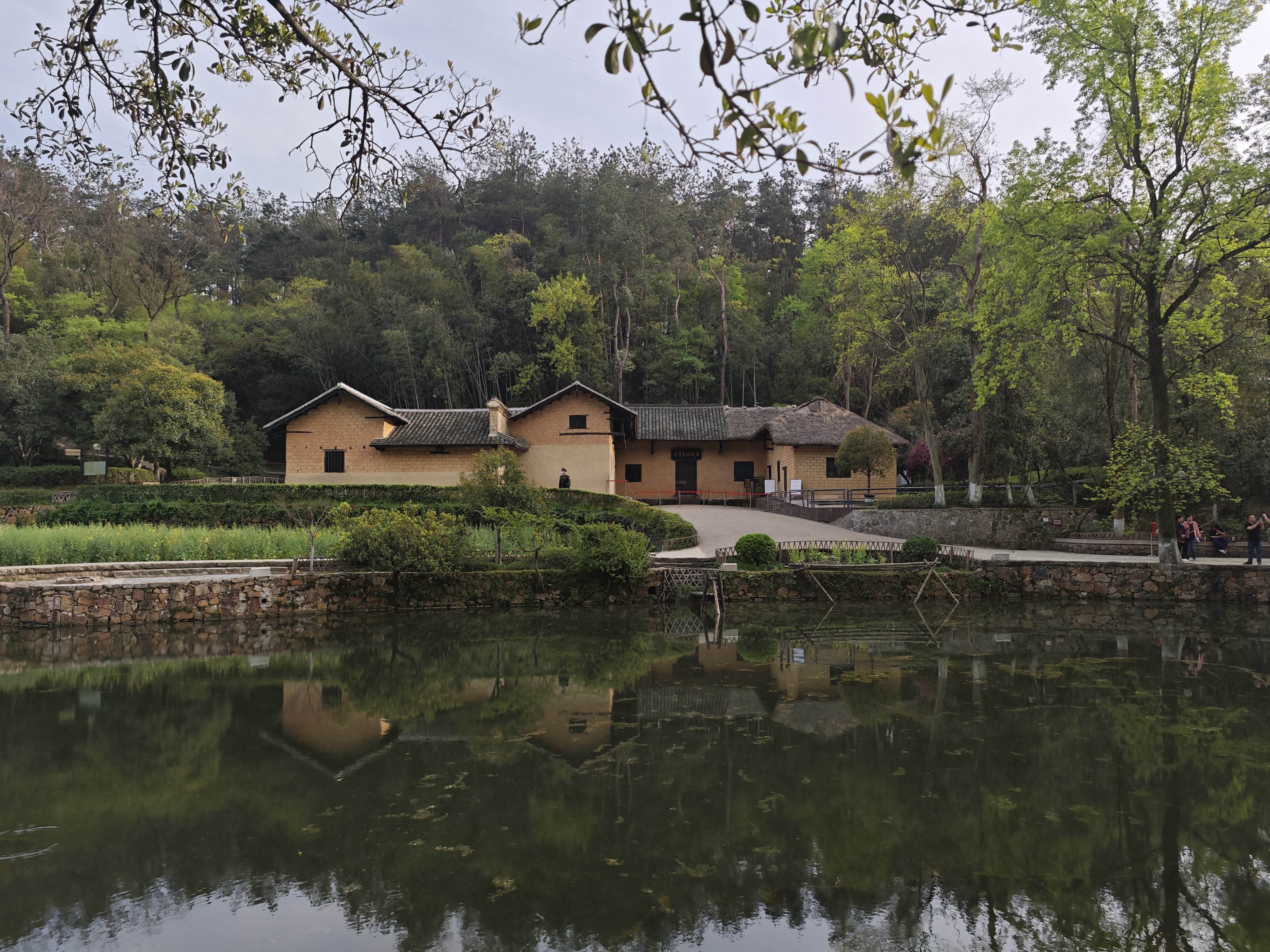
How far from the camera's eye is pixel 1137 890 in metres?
4.68

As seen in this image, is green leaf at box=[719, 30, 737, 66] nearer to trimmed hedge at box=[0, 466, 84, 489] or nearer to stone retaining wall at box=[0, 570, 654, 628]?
stone retaining wall at box=[0, 570, 654, 628]

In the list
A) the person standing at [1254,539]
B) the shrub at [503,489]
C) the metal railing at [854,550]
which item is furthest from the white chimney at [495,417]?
the person standing at [1254,539]

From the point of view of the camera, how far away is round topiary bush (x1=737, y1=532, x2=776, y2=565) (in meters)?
16.0

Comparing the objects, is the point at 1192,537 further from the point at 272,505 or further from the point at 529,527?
the point at 272,505

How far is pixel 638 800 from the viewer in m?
5.95

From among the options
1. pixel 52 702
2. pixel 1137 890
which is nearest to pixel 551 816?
pixel 1137 890

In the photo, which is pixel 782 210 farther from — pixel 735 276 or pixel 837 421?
pixel 837 421

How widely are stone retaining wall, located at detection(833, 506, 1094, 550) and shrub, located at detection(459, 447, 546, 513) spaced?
9.71 metres

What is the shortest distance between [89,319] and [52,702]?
3107 cm

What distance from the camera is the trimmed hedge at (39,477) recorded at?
93.7ft

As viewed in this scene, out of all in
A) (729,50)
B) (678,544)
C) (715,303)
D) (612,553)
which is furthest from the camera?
(715,303)

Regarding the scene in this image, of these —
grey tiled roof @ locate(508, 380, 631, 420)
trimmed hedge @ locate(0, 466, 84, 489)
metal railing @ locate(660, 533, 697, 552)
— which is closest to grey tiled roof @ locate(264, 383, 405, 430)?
grey tiled roof @ locate(508, 380, 631, 420)

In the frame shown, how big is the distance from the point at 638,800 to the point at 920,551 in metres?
11.8

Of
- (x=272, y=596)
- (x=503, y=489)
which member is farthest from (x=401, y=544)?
(x=503, y=489)
